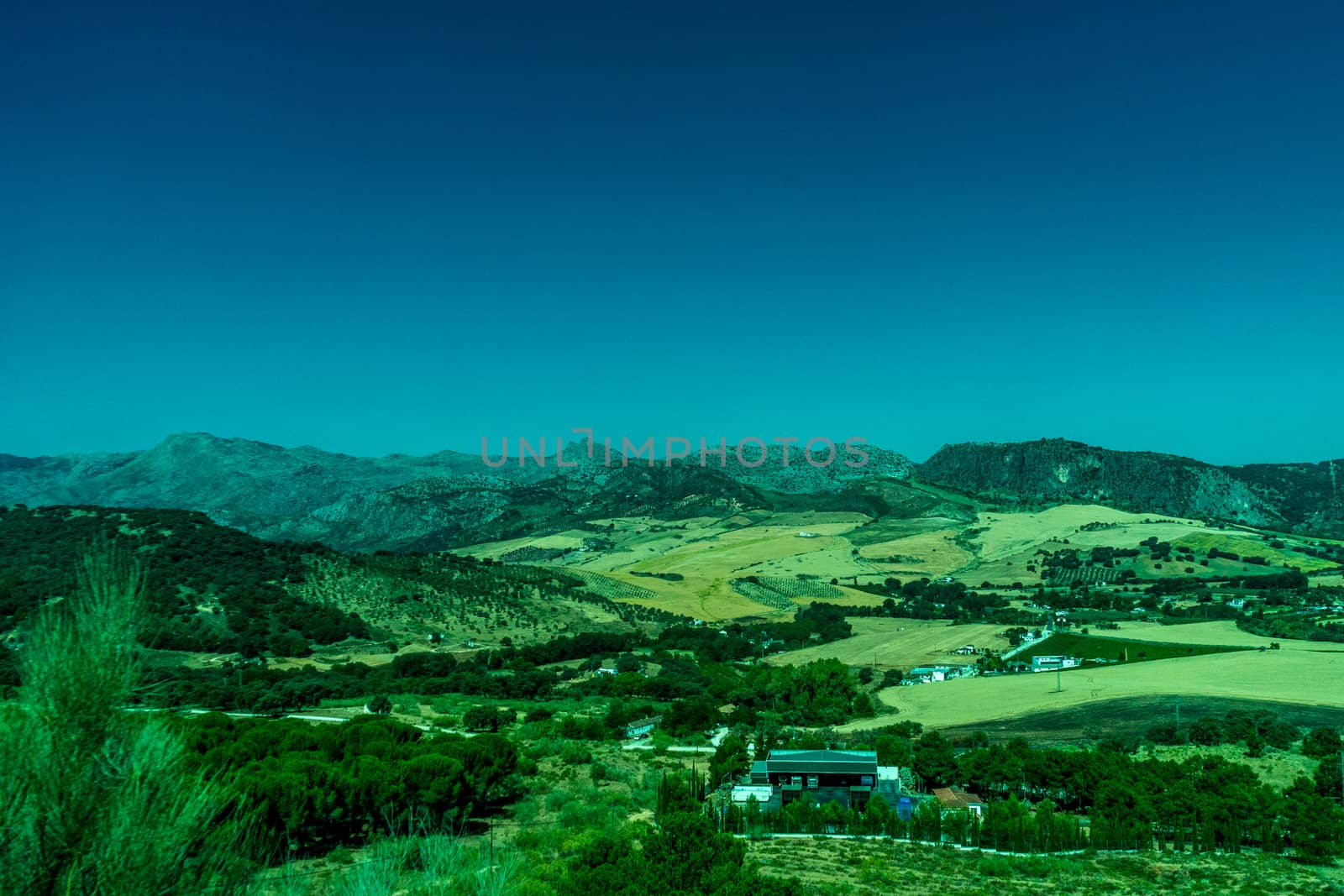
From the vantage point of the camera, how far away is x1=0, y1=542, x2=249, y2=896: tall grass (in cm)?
530

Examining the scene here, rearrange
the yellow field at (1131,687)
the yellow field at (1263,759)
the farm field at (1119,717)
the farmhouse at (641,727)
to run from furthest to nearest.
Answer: the yellow field at (1131,687) → the farm field at (1119,717) → the farmhouse at (641,727) → the yellow field at (1263,759)

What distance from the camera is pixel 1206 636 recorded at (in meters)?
76.1

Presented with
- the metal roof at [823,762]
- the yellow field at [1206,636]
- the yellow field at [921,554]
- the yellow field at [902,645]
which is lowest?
the yellow field at [902,645]

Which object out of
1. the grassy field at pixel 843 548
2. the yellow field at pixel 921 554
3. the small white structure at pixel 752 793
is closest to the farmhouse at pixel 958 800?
the small white structure at pixel 752 793

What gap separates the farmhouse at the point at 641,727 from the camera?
4341cm

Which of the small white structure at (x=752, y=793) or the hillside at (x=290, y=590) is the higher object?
the hillside at (x=290, y=590)

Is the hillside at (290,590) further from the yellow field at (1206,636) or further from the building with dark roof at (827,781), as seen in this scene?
the yellow field at (1206,636)

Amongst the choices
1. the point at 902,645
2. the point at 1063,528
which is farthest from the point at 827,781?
the point at 1063,528

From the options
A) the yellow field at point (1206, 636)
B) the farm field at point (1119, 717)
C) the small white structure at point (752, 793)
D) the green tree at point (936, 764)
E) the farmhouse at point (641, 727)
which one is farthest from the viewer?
the yellow field at point (1206, 636)

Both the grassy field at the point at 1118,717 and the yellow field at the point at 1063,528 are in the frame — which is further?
the yellow field at the point at 1063,528

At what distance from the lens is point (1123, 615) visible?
9225 centimetres

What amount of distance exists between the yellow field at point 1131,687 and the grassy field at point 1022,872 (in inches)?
913

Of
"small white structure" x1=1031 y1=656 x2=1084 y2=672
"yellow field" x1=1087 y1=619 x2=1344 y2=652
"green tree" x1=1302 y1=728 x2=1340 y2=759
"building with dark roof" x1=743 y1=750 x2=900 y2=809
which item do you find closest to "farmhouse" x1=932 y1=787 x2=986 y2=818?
"building with dark roof" x1=743 y1=750 x2=900 y2=809

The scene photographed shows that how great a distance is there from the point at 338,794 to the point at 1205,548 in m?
142
